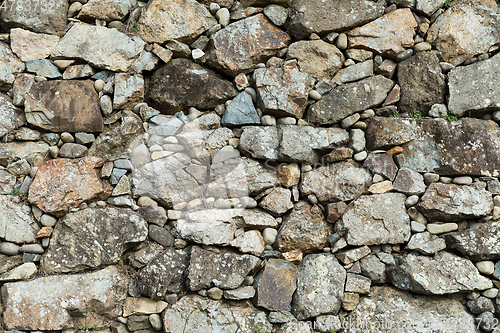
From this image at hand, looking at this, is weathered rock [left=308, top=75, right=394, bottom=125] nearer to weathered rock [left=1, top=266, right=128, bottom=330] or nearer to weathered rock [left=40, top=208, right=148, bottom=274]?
weathered rock [left=40, top=208, right=148, bottom=274]

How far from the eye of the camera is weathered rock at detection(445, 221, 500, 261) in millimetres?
3385

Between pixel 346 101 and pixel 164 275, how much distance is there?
7.96ft

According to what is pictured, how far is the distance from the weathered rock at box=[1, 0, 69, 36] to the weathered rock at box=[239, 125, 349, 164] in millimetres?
2106

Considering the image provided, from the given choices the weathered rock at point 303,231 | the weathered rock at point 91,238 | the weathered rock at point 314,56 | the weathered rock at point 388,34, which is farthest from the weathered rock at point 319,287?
the weathered rock at point 388,34

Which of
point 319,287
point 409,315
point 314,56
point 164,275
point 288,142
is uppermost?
point 314,56

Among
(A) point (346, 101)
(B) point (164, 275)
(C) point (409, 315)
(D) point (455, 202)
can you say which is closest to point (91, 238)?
(B) point (164, 275)

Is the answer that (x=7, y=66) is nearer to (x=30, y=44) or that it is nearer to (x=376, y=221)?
(x=30, y=44)

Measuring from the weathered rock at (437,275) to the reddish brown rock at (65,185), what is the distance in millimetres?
2906

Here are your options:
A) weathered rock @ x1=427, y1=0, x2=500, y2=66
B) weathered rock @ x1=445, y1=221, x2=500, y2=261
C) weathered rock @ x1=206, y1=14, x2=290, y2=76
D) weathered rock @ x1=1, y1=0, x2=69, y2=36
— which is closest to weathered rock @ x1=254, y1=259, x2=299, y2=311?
weathered rock @ x1=445, y1=221, x2=500, y2=261

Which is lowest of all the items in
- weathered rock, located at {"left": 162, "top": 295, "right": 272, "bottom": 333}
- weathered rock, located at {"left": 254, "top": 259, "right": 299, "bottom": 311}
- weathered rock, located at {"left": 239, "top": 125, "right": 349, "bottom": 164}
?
weathered rock, located at {"left": 162, "top": 295, "right": 272, "bottom": 333}

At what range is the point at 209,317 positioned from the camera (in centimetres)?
Answer: 322

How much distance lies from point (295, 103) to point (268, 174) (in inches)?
30.4

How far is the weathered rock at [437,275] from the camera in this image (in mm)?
3328

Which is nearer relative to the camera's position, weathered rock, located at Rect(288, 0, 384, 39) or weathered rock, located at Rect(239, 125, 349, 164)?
weathered rock, located at Rect(239, 125, 349, 164)
